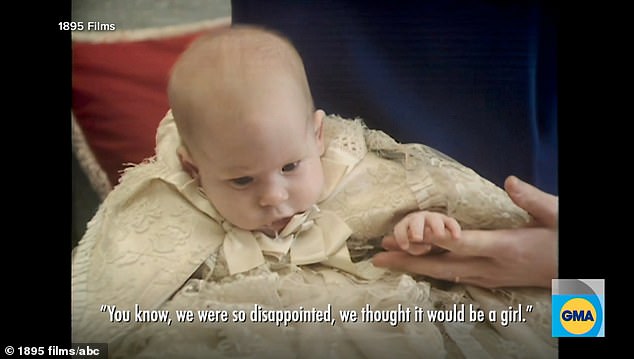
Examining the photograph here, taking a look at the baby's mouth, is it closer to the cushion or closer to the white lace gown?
the white lace gown

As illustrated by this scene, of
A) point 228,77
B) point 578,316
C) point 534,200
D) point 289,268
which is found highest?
point 228,77

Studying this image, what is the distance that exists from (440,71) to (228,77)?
41 centimetres

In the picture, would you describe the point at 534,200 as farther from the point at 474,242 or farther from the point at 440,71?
the point at 440,71

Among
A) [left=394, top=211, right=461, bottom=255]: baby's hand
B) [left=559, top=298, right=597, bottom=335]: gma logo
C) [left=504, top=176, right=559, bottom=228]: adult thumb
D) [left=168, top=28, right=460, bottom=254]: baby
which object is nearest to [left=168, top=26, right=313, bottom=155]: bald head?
[left=168, top=28, right=460, bottom=254]: baby

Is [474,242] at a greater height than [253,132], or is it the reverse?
[253,132]

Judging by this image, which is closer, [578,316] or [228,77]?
[228,77]

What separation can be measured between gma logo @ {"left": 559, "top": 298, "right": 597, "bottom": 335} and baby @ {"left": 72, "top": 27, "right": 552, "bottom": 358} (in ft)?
0.28

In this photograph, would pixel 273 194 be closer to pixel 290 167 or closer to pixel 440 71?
pixel 290 167

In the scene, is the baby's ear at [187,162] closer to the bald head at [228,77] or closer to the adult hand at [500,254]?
the bald head at [228,77]

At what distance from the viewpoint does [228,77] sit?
4.34 ft

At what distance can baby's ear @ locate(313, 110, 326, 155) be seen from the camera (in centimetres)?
137

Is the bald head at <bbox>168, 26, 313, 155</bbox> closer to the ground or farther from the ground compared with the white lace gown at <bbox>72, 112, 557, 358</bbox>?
farther from the ground

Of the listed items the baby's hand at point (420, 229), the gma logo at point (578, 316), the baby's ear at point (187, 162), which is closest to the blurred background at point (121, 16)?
the baby's ear at point (187, 162)

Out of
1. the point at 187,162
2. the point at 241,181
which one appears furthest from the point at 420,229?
the point at 187,162
